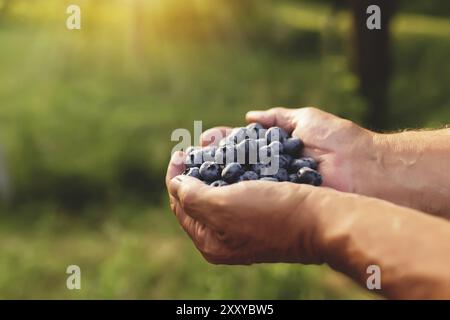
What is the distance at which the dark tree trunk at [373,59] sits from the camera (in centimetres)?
393

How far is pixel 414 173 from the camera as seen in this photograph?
183cm

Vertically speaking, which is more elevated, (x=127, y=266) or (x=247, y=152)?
(x=247, y=152)

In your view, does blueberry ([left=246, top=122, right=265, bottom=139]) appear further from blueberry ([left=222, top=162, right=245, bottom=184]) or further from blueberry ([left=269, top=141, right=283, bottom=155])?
blueberry ([left=222, top=162, right=245, bottom=184])

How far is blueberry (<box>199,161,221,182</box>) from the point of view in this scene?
166 centimetres

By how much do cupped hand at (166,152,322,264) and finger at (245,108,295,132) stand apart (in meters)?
0.43

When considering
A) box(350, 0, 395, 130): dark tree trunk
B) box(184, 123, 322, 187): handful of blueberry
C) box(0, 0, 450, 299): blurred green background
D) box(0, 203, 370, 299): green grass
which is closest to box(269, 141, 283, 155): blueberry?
box(184, 123, 322, 187): handful of blueberry

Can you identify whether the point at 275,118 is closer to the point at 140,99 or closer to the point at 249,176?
the point at 249,176

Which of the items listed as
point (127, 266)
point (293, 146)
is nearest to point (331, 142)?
point (293, 146)

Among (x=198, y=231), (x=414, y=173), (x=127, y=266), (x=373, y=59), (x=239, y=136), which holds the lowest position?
(x=127, y=266)

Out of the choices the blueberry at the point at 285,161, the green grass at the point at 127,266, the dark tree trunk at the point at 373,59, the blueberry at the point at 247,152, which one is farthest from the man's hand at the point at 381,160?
the dark tree trunk at the point at 373,59

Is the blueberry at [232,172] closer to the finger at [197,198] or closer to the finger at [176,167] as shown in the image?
the finger at [197,198]

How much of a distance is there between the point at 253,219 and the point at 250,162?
266 mm
